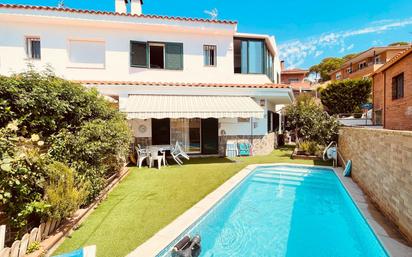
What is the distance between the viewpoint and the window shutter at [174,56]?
961 inches

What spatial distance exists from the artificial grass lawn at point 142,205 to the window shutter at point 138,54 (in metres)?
11.7

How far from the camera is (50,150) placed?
8.58m

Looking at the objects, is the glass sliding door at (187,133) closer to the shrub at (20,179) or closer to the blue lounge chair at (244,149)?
the blue lounge chair at (244,149)

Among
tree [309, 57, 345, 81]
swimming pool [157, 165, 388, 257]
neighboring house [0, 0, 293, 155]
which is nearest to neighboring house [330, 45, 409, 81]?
tree [309, 57, 345, 81]

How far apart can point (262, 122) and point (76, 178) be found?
20.2 meters

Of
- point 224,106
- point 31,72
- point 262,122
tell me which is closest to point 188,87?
point 224,106

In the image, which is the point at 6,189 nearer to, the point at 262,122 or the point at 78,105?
the point at 78,105

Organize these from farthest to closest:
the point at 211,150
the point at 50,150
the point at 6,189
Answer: the point at 211,150, the point at 50,150, the point at 6,189

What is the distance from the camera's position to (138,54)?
941 inches

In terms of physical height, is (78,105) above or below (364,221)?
above

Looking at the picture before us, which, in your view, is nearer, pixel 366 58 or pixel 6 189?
pixel 6 189

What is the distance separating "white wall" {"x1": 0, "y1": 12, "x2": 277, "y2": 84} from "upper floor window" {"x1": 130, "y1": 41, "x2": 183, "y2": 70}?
542mm

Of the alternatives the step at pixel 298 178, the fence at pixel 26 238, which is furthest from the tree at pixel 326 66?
the fence at pixel 26 238

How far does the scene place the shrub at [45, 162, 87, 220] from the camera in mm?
7207
